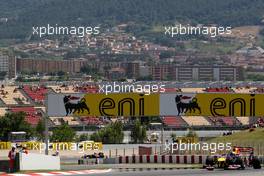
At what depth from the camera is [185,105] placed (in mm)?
58562

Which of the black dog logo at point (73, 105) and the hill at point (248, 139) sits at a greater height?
the black dog logo at point (73, 105)

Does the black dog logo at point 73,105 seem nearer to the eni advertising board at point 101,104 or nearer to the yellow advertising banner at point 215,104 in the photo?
the eni advertising board at point 101,104

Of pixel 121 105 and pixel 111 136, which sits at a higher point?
pixel 121 105

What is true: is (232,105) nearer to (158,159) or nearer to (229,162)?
(158,159)

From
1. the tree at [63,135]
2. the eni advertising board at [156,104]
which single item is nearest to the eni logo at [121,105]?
the eni advertising board at [156,104]

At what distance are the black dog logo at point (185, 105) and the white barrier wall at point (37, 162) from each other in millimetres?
16731

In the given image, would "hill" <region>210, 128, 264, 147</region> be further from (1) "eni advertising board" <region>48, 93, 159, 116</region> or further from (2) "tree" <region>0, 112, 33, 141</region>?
(2) "tree" <region>0, 112, 33, 141</region>

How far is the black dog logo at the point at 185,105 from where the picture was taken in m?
58.6

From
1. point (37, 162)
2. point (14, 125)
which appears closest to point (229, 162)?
point (37, 162)

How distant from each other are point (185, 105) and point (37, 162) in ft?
62.1

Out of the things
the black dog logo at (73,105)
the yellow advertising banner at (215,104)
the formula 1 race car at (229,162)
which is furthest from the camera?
the yellow advertising banner at (215,104)

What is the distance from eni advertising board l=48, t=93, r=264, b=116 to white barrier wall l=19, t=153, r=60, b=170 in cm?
1572

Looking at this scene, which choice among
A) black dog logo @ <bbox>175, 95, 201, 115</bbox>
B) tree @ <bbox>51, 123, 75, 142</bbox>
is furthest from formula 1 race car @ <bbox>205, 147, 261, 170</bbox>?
tree @ <bbox>51, 123, 75, 142</bbox>

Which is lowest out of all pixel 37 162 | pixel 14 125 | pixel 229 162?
pixel 229 162
